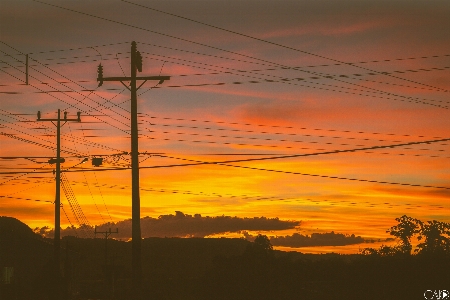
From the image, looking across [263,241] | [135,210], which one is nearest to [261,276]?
[263,241]

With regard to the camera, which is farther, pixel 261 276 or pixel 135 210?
pixel 261 276

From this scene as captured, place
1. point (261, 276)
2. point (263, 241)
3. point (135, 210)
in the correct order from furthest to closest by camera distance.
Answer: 1. point (263, 241)
2. point (261, 276)
3. point (135, 210)

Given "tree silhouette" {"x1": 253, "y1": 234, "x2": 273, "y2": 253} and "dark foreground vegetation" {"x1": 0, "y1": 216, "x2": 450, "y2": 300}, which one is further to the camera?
"tree silhouette" {"x1": 253, "y1": 234, "x2": 273, "y2": 253}

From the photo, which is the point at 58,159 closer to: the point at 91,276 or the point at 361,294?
the point at 361,294

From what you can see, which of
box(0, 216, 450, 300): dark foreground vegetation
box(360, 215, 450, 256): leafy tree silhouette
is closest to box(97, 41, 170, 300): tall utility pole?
box(0, 216, 450, 300): dark foreground vegetation

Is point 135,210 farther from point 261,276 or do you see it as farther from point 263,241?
point 263,241

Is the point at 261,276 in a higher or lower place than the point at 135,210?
lower

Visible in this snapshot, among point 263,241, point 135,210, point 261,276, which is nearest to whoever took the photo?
point 135,210

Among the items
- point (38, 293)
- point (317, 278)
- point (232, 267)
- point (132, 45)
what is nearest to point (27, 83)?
point (132, 45)

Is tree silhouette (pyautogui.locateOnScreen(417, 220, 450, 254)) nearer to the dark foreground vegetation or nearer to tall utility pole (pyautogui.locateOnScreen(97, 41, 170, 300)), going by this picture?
the dark foreground vegetation

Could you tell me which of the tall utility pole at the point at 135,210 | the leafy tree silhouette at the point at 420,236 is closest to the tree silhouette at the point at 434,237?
the leafy tree silhouette at the point at 420,236

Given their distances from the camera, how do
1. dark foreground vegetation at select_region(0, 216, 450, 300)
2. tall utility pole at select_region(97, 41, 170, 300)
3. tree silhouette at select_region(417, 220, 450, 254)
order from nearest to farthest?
1. tall utility pole at select_region(97, 41, 170, 300)
2. dark foreground vegetation at select_region(0, 216, 450, 300)
3. tree silhouette at select_region(417, 220, 450, 254)

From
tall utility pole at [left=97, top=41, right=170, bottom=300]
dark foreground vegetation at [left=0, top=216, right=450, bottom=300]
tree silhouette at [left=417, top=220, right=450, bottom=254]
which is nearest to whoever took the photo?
tall utility pole at [left=97, top=41, right=170, bottom=300]

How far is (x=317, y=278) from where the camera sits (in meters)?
87.4
